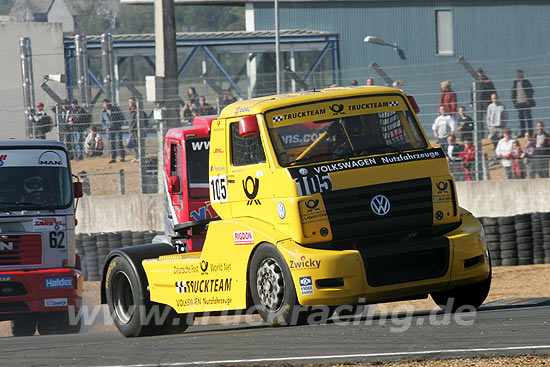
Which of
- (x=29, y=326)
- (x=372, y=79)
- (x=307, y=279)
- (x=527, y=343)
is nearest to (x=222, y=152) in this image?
(x=307, y=279)

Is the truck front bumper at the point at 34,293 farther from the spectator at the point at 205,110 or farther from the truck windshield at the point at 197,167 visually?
the spectator at the point at 205,110

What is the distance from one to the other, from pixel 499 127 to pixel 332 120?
8.52m

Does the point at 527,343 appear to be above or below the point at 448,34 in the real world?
below

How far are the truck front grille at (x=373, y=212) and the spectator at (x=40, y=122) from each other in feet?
39.3

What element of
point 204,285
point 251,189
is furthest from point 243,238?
point 204,285

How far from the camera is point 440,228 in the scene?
9617 millimetres

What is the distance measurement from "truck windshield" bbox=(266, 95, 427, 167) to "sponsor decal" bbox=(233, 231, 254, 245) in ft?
2.34

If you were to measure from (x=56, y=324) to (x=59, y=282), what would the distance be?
2.39 feet

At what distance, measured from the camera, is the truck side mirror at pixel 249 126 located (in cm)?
966

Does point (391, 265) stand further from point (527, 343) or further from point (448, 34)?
point (448, 34)

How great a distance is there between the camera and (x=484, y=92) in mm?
17594

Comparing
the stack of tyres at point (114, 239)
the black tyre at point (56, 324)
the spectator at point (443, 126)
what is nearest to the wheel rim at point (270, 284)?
the black tyre at point (56, 324)

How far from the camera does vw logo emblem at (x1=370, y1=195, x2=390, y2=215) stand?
935 cm

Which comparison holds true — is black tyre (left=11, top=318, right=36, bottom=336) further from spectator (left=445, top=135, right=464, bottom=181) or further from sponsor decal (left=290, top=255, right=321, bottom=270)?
spectator (left=445, top=135, right=464, bottom=181)
